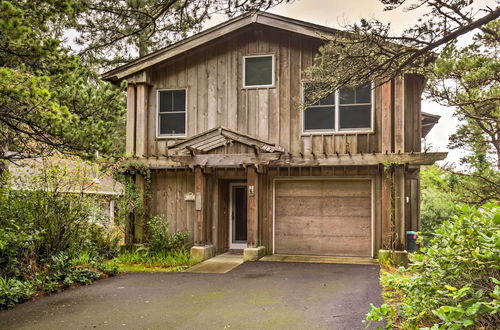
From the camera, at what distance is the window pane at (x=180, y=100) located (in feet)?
41.3

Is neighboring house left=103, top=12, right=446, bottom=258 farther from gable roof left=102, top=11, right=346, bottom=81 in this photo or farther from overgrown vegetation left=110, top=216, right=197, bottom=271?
overgrown vegetation left=110, top=216, right=197, bottom=271

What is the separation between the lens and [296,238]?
11820 millimetres

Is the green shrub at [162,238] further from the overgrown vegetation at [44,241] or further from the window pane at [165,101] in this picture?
the window pane at [165,101]

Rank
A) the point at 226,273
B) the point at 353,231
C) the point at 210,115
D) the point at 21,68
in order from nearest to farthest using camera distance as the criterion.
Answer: the point at 21,68 → the point at 226,273 → the point at 353,231 → the point at 210,115

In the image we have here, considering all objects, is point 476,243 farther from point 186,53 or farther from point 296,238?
point 186,53

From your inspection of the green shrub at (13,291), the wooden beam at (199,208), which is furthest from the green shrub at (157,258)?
the green shrub at (13,291)

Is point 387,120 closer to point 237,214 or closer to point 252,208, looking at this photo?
point 252,208

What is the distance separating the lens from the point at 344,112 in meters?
11.3

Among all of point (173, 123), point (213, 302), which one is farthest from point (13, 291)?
point (173, 123)

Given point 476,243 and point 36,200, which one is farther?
point 36,200

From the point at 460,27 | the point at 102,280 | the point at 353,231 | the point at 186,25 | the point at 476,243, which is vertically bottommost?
the point at 102,280

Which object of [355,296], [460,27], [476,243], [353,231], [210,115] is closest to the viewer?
[476,243]

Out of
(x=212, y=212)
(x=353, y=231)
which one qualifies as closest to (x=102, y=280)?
(x=212, y=212)

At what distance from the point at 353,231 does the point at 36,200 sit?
758 centimetres
